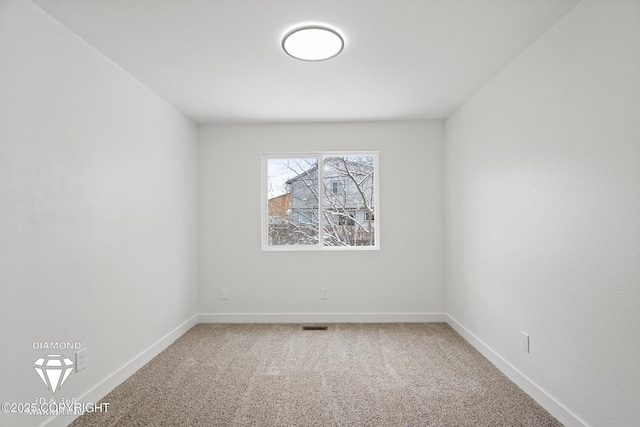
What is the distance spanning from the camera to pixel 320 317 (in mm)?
4164

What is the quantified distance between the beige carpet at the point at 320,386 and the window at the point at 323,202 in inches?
45.6

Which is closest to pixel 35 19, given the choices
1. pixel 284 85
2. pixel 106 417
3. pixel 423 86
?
pixel 284 85

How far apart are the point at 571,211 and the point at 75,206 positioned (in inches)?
115

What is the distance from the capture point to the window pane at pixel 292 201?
4.31m

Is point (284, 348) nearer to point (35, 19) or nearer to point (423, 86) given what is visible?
point (423, 86)

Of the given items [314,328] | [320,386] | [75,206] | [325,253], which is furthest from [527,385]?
[75,206]

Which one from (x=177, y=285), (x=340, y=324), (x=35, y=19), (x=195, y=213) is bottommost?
(x=340, y=324)

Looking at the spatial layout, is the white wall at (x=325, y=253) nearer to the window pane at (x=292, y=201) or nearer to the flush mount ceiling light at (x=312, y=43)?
the window pane at (x=292, y=201)

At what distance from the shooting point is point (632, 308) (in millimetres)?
1614

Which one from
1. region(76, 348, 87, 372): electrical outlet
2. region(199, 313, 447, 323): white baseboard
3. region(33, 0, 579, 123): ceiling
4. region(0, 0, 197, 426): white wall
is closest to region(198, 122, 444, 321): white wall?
region(199, 313, 447, 323): white baseboard

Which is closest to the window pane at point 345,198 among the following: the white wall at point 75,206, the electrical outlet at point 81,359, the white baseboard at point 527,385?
the white baseboard at point 527,385

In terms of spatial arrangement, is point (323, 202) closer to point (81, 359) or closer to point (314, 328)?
point (314, 328)

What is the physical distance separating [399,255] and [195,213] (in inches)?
96.3

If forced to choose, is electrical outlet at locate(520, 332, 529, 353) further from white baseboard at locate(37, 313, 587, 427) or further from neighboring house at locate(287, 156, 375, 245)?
neighboring house at locate(287, 156, 375, 245)
